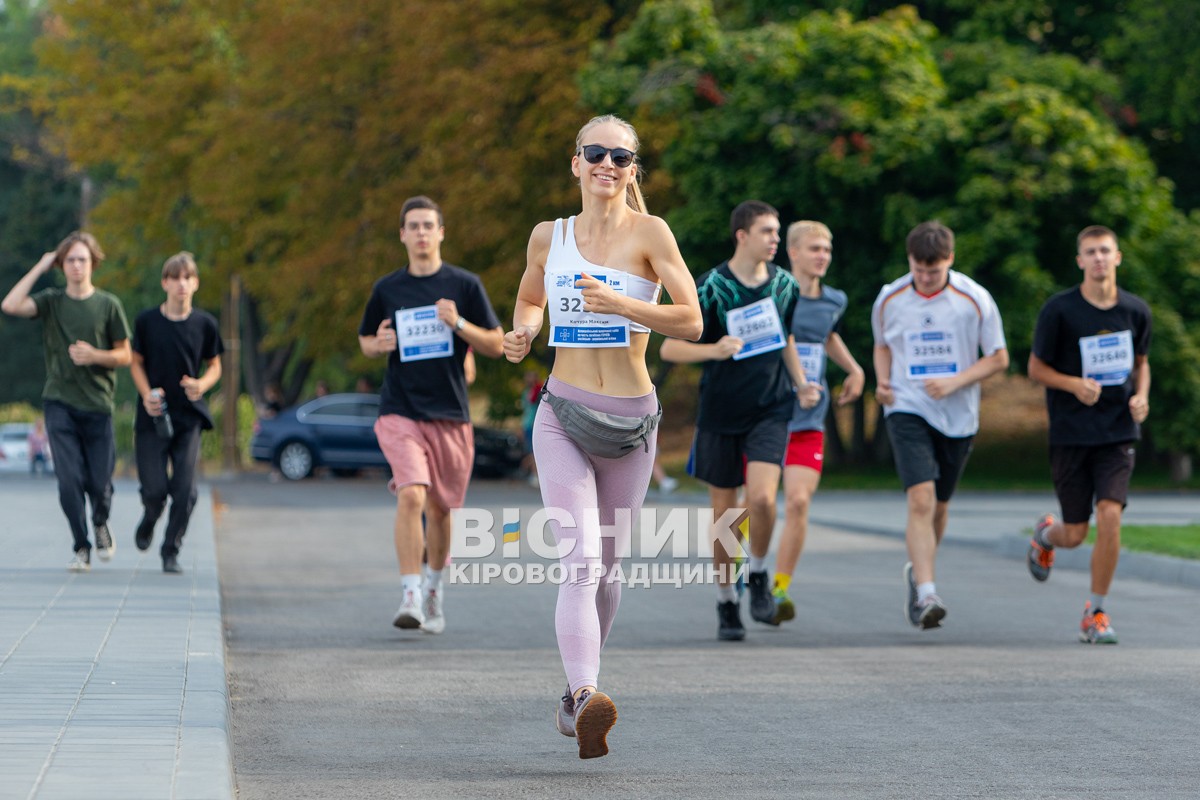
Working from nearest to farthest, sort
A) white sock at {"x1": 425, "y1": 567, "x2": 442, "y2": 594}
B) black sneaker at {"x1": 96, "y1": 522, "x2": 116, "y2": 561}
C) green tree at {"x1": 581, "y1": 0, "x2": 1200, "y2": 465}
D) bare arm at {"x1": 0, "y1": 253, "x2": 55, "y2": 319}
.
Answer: white sock at {"x1": 425, "y1": 567, "x2": 442, "y2": 594}, bare arm at {"x1": 0, "y1": 253, "x2": 55, "y2": 319}, black sneaker at {"x1": 96, "y1": 522, "x2": 116, "y2": 561}, green tree at {"x1": 581, "y1": 0, "x2": 1200, "y2": 465}

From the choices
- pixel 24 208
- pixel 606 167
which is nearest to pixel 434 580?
pixel 606 167

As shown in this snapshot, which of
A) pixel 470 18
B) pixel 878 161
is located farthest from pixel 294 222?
pixel 878 161

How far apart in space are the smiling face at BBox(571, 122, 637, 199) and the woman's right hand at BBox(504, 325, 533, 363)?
0.53m

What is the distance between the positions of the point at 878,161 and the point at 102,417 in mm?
18394

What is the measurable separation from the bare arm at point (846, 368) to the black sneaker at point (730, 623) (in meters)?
1.59

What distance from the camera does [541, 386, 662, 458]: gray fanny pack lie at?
6.58 metres

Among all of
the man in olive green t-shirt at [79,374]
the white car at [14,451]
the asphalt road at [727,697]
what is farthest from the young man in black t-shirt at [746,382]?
the white car at [14,451]

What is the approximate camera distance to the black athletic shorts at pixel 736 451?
10.1m

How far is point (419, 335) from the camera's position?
10.2m

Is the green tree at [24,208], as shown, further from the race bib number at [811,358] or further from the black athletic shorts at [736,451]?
the black athletic shorts at [736,451]

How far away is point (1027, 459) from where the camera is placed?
1485 inches

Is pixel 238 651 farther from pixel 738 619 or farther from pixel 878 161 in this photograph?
pixel 878 161

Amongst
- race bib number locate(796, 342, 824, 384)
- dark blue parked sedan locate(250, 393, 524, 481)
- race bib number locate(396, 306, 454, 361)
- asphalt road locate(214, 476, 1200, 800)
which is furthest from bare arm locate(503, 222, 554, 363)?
dark blue parked sedan locate(250, 393, 524, 481)

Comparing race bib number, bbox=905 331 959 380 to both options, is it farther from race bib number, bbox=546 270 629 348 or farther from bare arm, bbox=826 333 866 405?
race bib number, bbox=546 270 629 348
